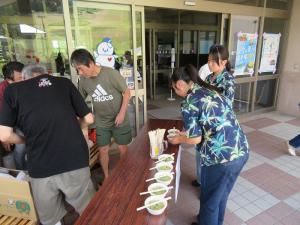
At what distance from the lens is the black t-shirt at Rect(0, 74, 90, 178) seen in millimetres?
1434

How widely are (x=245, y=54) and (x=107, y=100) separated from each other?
11.0 ft

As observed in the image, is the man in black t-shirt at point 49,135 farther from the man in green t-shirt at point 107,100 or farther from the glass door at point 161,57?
the glass door at point 161,57

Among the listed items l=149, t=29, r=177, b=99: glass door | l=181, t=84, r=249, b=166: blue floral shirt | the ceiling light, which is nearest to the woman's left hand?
l=181, t=84, r=249, b=166: blue floral shirt

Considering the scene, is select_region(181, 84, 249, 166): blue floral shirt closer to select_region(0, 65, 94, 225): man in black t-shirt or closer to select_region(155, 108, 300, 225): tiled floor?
select_region(155, 108, 300, 225): tiled floor

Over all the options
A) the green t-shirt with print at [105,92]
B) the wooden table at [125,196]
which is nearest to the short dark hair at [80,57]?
the green t-shirt with print at [105,92]

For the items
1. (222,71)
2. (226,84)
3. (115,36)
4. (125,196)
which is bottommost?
(125,196)

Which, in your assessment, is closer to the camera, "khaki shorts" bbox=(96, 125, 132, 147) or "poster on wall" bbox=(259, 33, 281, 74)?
"khaki shorts" bbox=(96, 125, 132, 147)

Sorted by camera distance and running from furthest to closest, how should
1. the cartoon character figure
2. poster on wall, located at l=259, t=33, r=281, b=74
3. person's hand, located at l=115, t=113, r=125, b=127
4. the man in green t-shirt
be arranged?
poster on wall, located at l=259, t=33, r=281, b=74 → the cartoon character figure → person's hand, located at l=115, t=113, r=125, b=127 → the man in green t-shirt

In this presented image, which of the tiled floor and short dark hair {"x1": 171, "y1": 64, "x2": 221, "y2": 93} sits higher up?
short dark hair {"x1": 171, "y1": 64, "x2": 221, "y2": 93}

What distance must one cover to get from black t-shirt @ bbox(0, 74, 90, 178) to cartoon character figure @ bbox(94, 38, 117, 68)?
4.85ft

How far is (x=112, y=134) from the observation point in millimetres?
2574

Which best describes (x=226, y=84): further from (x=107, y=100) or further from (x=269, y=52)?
(x=269, y=52)

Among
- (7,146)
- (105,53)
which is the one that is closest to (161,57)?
(105,53)

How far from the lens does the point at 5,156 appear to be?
94.7 inches
